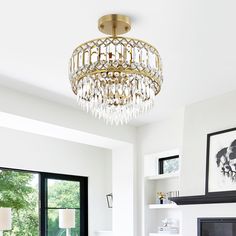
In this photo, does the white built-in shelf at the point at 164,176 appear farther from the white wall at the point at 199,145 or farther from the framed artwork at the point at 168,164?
the white wall at the point at 199,145

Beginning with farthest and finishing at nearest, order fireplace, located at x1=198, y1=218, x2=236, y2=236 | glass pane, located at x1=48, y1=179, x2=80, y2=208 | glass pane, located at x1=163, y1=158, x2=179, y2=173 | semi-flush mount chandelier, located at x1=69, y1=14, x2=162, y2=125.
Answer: glass pane, located at x1=48, y1=179, x2=80, y2=208 < glass pane, located at x1=163, y1=158, x2=179, y2=173 < fireplace, located at x1=198, y1=218, x2=236, y2=236 < semi-flush mount chandelier, located at x1=69, y1=14, x2=162, y2=125

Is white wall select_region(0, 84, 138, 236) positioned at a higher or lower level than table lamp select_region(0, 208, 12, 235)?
higher

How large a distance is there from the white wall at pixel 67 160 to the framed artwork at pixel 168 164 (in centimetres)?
122

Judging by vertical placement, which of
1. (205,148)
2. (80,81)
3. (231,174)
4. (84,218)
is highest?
(80,81)

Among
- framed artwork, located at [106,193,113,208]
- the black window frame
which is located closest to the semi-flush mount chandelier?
the black window frame

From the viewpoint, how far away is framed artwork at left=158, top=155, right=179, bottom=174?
570 centimetres

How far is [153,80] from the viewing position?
8.79 feet

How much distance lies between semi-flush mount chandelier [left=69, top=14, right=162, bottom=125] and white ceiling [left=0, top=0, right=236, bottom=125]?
18 centimetres

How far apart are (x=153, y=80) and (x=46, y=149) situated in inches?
147

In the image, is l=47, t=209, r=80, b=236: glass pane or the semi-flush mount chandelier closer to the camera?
the semi-flush mount chandelier

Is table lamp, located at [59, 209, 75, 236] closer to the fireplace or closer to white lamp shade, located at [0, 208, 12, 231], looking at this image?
white lamp shade, located at [0, 208, 12, 231]

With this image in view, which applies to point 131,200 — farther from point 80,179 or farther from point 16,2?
point 16,2

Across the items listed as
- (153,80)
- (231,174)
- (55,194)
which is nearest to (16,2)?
(153,80)

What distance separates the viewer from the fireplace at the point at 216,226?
167 inches
